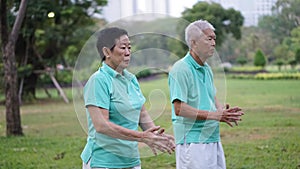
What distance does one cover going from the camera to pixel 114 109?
2.34 m

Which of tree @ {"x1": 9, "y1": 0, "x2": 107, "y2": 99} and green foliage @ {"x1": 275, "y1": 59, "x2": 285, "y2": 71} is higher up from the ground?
tree @ {"x1": 9, "y1": 0, "x2": 107, "y2": 99}

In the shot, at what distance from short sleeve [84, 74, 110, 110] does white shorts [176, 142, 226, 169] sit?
0.73 meters

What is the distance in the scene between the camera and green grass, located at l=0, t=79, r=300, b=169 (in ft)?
17.7

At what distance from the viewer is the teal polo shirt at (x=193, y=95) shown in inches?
110

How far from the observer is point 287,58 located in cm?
2177

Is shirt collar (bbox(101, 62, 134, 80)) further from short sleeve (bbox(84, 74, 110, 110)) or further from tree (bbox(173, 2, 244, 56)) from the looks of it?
tree (bbox(173, 2, 244, 56))

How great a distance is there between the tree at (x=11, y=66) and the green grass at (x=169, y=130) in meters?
0.29

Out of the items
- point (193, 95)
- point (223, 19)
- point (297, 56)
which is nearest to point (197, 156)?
point (193, 95)

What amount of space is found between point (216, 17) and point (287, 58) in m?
3.72

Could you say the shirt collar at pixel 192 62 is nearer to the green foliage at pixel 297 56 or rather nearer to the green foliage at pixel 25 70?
the green foliage at pixel 25 70

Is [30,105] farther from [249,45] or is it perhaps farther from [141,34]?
[141,34]

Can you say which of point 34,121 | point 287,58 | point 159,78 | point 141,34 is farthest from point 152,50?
point 287,58

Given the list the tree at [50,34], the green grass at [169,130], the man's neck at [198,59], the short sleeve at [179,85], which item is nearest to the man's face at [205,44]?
the man's neck at [198,59]

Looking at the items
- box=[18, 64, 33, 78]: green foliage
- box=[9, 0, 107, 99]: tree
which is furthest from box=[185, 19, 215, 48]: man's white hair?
box=[18, 64, 33, 78]: green foliage
